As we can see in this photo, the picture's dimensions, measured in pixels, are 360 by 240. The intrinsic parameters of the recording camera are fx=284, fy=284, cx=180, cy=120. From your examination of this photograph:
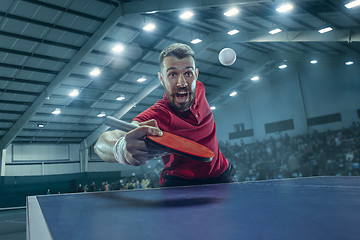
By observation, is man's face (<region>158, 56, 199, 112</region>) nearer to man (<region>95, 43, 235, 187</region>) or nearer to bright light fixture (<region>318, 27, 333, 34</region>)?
man (<region>95, 43, 235, 187</region>)

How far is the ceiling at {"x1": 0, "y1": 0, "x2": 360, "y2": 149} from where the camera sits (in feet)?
31.8

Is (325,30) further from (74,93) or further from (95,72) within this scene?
(74,93)

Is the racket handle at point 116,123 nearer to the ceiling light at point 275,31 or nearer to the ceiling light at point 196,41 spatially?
the ceiling light at point 275,31

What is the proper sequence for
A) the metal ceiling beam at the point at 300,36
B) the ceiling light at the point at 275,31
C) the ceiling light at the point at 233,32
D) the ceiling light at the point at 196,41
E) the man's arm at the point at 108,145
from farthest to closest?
the ceiling light at the point at 196,41, the ceiling light at the point at 233,32, the ceiling light at the point at 275,31, the metal ceiling beam at the point at 300,36, the man's arm at the point at 108,145

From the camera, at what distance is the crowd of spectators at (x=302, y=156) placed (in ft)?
44.8

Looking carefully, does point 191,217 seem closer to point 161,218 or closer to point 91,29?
point 161,218

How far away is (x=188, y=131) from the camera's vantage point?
2.41 meters

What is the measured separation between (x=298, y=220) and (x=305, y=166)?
15.9m

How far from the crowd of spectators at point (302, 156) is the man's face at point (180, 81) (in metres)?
12.6

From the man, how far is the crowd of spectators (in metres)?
12.4

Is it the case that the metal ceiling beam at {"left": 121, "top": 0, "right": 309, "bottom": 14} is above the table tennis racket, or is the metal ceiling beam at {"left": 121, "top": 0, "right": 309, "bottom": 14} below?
above

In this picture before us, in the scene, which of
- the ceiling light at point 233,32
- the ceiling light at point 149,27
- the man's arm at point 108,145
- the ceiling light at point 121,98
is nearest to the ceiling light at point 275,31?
the ceiling light at point 233,32

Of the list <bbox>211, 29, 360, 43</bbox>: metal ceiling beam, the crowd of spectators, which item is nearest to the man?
<bbox>211, 29, 360, 43</bbox>: metal ceiling beam

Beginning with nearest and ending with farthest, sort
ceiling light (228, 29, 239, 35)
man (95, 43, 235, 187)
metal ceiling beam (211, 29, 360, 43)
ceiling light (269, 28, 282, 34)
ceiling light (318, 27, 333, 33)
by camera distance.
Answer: man (95, 43, 235, 187) → ceiling light (318, 27, 333, 33) → metal ceiling beam (211, 29, 360, 43) → ceiling light (269, 28, 282, 34) → ceiling light (228, 29, 239, 35)
